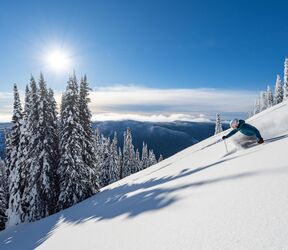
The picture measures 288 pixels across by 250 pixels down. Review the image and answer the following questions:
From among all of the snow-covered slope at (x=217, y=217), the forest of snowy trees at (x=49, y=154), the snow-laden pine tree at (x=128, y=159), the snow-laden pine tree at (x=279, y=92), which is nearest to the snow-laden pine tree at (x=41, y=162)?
the forest of snowy trees at (x=49, y=154)

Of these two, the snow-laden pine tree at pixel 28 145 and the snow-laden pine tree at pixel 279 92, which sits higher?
A: the snow-laden pine tree at pixel 279 92

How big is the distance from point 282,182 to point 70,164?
80.9 ft

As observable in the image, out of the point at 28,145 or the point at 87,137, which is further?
the point at 87,137

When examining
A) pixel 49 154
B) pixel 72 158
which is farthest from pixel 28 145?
pixel 72 158

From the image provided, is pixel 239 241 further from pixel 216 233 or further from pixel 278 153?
pixel 278 153

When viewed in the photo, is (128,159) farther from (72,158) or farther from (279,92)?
(279,92)

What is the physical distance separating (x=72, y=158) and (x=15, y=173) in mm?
8422

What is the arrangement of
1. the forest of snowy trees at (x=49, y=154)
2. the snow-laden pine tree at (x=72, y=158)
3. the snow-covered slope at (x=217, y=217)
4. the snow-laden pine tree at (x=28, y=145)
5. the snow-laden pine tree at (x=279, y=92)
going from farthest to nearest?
the snow-laden pine tree at (x=279, y=92) → the snow-laden pine tree at (x=28, y=145) → the forest of snowy trees at (x=49, y=154) → the snow-laden pine tree at (x=72, y=158) → the snow-covered slope at (x=217, y=217)

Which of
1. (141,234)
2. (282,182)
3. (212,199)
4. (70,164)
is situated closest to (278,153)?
(282,182)

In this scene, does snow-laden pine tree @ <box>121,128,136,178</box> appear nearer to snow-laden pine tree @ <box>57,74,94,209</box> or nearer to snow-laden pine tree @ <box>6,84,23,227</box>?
snow-laden pine tree @ <box>6,84,23,227</box>

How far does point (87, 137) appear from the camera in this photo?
29938mm

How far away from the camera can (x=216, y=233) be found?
3.72 metres

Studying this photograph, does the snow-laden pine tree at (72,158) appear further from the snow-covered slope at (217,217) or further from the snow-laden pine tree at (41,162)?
the snow-covered slope at (217,217)

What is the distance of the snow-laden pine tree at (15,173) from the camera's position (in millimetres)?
28250
